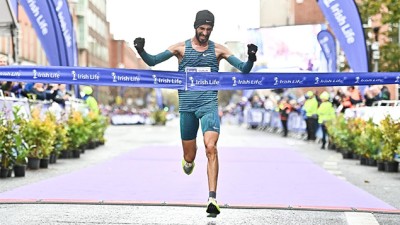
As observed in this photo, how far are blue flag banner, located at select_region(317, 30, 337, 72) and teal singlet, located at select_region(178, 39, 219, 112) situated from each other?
18980 mm

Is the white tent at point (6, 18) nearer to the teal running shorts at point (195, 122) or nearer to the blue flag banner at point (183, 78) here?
the blue flag banner at point (183, 78)

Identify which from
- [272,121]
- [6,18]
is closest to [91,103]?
[6,18]

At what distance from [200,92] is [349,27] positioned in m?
13.1

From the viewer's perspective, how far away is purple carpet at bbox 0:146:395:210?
10031 millimetres

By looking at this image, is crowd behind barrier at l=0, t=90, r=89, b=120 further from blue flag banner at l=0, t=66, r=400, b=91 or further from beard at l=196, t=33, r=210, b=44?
beard at l=196, t=33, r=210, b=44

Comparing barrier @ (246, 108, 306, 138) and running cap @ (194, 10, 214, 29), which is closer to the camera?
running cap @ (194, 10, 214, 29)

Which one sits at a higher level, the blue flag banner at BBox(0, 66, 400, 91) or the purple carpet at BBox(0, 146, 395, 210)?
the blue flag banner at BBox(0, 66, 400, 91)

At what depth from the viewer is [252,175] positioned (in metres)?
13.9

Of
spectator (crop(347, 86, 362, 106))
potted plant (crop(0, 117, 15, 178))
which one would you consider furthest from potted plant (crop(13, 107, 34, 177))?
spectator (crop(347, 86, 362, 106))

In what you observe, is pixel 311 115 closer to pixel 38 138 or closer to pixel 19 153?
pixel 38 138

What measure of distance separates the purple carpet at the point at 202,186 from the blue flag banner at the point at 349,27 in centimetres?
479

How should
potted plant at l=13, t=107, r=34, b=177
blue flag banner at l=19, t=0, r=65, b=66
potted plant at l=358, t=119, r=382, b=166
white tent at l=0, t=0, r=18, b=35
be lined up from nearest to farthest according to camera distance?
potted plant at l=13, t=107, r=34, b=177 < potted plant at l=358, t=119, r=382, b=166 < white tent at l=0, t=0, r=18, b=35 < blue flag banner at l=19, t=0, r=65, b=66

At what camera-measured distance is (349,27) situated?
21.0m

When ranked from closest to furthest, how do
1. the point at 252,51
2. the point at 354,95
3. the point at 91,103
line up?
the point at 252,51 → the point at 354,95 → the point at 91,103
